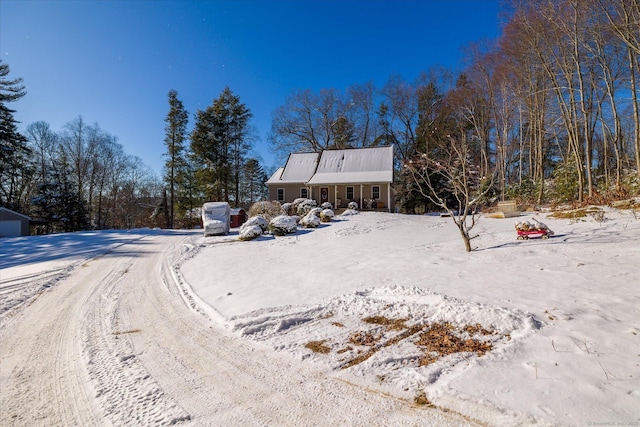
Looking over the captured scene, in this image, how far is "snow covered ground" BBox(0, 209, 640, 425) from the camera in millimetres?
2162

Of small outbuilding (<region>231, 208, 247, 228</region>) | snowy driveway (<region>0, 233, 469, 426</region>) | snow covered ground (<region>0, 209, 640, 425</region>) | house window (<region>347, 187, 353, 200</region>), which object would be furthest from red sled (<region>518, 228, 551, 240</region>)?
small outbuilding (<region>231, 208, 247, 228</region>)

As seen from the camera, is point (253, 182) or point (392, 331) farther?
point (253, 182)

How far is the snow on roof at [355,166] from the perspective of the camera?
2133cm

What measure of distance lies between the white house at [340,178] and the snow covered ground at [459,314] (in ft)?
42.9

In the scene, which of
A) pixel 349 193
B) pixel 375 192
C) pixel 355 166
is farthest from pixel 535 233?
pixel 355 166

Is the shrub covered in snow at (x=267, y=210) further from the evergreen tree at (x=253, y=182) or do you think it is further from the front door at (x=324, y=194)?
the evergreen tree at (x=253, y=182)

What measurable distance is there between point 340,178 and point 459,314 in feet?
60.9

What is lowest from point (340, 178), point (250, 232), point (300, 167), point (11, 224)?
point (250, 232)

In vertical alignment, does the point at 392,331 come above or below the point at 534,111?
below

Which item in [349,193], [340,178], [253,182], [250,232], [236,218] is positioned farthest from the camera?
[253,182]

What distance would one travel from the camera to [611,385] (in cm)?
213

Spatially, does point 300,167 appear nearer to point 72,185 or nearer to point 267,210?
point 267,210

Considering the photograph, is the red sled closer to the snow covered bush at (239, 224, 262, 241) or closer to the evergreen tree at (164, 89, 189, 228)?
the snow covered bush at (239, 224, 262, 241)

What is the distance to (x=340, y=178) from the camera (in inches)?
854
